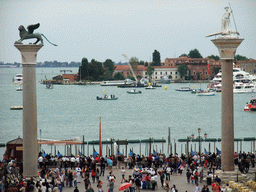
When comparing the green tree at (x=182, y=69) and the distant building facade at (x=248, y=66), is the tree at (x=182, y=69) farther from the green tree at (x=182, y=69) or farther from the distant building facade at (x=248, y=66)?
the distant building facade at (x=248, y=66)

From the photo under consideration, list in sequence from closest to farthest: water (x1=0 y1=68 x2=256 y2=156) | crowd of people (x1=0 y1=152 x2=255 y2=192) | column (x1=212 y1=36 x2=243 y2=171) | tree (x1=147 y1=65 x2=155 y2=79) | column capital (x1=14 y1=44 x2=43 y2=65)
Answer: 1. crowd of people (x1=0 y1=152 x2=255 y2=192)
2. column capital (x1=14 y1=44 x2=43 y2=65)
3. column (x1=212 y1=36 x2=243 y2=171)
4. water (x1=0 y1=68 x2=256 y2=156)
5. tree (x1=147 y1=65 x2=155 y2=79)

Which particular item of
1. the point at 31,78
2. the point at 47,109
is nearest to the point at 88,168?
the point at 31,78

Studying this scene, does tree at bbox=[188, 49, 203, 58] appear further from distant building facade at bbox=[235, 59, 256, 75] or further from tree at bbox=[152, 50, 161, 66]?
distant building facade at bbox=[235, 59, 256, 75]

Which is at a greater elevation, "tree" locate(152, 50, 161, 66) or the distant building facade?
"tree" locate(152, 50, 161, 66)

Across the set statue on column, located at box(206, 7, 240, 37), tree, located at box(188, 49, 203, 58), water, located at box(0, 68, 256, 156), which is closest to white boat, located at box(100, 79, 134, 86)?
tree, located at box(188, 49, 203, 58)

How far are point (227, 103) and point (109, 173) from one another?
404cm

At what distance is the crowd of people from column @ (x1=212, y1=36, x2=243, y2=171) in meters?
0.93

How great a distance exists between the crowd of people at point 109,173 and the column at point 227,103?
0.93 m

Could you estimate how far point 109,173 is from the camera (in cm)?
1641

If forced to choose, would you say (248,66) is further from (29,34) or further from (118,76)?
(29,34)

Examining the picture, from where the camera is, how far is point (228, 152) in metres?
15.8

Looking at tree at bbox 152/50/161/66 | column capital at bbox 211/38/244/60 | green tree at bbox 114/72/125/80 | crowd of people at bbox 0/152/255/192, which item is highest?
tree at bbox 152/50/161/66

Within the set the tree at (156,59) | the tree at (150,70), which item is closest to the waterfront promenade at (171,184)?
the tree at (150,70)

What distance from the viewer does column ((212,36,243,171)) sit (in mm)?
15766
